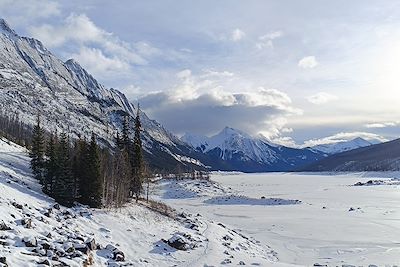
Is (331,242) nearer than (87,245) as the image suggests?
No

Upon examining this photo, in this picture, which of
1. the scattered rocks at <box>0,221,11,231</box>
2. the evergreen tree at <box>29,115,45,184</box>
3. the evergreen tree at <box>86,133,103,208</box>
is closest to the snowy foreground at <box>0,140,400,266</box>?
the scattered rocks at <box>0,221,11,231</box>

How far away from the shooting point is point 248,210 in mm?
101875

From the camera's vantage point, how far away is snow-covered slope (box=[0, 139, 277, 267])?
3148 cm

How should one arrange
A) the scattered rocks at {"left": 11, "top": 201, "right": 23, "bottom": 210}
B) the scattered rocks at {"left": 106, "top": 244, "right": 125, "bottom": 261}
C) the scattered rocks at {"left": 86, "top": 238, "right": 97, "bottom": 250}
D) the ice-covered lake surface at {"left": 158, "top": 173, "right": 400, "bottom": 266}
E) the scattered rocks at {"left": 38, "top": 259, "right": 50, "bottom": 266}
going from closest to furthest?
the scattered rocks at {"left": 38, "top": 259, "right": 50, "bottom": 266}, the scattered rocks at {"left": 86, "top": 238, "right": 97, "bottom": 250}, the scattered rocks at {"left": 106, "top": 244, "right": 125, "bottom": 261}, the scattered rocks at {"left": 11, "top": 201, "right": 23, "bottom": 210}, the ice-covered lake surface at {"left": 158, "top": 173, "right": 400, "bottom": 266}

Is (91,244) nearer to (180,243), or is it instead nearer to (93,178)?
(180,243)

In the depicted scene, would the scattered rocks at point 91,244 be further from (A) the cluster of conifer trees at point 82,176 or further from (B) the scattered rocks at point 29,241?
(A) the cluster of conifer trees at point 82,176

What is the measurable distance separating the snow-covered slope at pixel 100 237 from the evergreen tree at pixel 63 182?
1.96m

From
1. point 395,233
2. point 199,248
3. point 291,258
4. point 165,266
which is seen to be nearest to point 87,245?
point 165,266

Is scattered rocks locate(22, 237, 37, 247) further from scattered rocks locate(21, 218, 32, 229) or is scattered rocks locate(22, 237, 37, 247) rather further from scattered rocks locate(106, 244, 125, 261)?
scattered rocks locate(106, 244, 125, 261)

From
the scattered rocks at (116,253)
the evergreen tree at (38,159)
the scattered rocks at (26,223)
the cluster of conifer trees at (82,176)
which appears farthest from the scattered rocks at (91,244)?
the evergreen tree at (38,159)

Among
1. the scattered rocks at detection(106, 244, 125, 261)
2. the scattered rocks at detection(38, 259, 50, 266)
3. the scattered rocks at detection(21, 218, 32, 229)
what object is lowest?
the scattered rocks at detection(106, 244, 125, 261)

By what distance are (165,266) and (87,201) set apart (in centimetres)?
2323

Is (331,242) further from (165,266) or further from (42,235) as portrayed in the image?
(42,235)

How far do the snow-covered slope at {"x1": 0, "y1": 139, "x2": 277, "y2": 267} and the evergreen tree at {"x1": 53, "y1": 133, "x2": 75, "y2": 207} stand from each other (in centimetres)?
196
